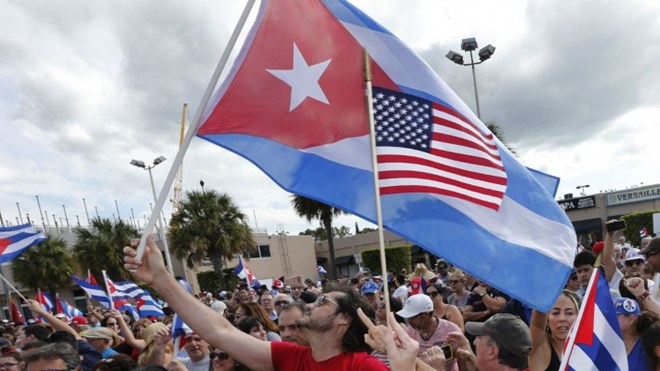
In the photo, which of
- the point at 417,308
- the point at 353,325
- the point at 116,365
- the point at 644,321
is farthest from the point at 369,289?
the point at 353,325

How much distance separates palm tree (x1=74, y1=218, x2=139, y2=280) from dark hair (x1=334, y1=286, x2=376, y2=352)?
118 feet

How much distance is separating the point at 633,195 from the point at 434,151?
158ft

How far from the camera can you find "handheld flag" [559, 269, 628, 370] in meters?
2.86

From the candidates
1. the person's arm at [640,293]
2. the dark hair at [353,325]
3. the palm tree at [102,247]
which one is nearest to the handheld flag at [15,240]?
the dark hair at [353,325]

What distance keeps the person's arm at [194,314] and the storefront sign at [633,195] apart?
4813 cm

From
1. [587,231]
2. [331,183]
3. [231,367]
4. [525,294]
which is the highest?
[331,183]

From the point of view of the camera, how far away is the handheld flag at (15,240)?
1039cm

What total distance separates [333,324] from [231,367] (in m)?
1.28

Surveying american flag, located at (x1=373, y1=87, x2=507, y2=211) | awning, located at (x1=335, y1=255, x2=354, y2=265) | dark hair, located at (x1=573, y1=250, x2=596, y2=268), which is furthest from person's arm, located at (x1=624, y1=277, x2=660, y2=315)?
awning, located at (x1=335, y1=255, x2=354, y2=265)

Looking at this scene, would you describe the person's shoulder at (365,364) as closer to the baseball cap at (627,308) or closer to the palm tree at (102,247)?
the baseball cap at (627,308)

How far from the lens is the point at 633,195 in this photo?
44688 mm

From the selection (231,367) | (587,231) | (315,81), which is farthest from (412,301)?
(587,231)

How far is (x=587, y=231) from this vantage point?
146ft

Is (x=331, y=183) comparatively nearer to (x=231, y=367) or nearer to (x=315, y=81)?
(x=315, y=81)
